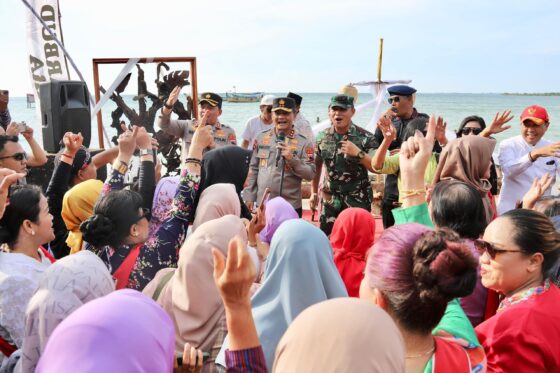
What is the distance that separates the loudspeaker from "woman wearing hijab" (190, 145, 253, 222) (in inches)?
146

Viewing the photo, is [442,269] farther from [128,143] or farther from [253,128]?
[253,128]

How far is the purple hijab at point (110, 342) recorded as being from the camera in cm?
118

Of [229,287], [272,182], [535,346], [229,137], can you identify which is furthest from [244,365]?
[229,137]

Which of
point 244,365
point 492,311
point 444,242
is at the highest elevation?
point 444,242

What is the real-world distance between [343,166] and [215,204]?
202 cm

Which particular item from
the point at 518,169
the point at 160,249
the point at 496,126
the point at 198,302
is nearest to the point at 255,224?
the point at 160,249

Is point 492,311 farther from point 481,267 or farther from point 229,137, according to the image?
point 229,137

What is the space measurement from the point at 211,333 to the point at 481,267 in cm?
109

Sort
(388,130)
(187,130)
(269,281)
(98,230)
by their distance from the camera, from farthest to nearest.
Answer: (187,130) → (388,130) → (98,230) → (269,281)

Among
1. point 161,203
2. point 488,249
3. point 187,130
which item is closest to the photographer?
point 488,249

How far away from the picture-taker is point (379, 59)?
1228 centimetres

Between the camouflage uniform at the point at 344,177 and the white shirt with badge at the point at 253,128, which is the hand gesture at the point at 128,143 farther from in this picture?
the white shirt with badge at the point at 253,128

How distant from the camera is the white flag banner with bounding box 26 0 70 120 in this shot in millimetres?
7551

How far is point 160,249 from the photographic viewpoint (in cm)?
237
